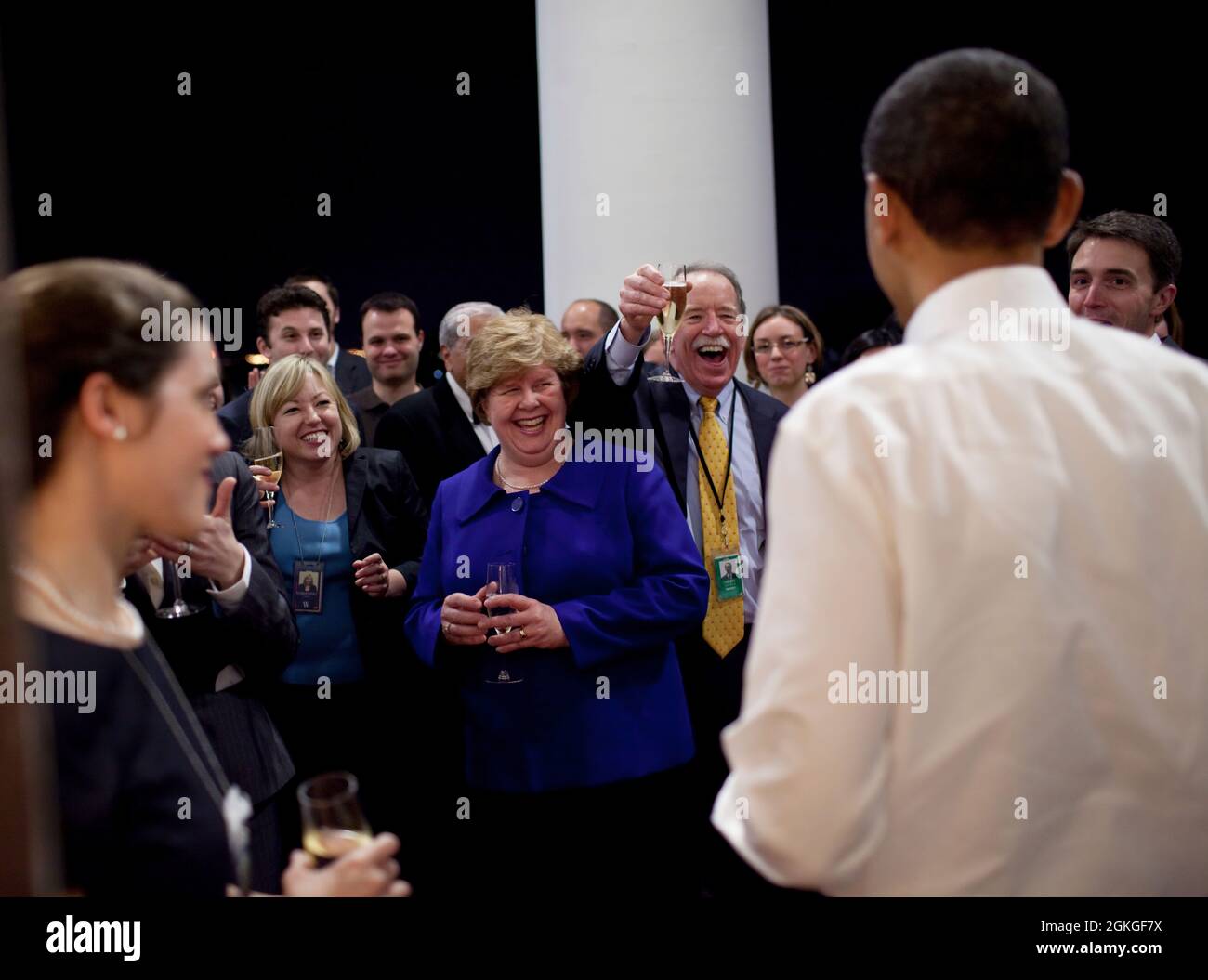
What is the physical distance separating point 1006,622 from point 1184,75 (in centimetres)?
688

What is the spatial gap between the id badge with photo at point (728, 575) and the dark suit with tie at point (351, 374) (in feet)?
9.05

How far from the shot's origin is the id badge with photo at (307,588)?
312 centimetres

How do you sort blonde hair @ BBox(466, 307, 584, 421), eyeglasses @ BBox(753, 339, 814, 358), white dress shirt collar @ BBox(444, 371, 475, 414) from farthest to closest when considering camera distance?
eyeglasses @ BBox(753, 339, 814, 358), white dress shirt collar @ BBox(444, 371, 475, 414), blonde hair @ BBox(466, 307, 584, 421)

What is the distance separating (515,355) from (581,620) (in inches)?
26.1

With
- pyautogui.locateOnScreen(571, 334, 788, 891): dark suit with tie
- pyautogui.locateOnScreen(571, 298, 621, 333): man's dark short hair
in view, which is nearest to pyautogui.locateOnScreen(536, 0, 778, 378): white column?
pyautogui.locateOnScreen(571, 298, 621, 333): man's dark short hair

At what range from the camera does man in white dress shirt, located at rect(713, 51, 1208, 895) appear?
3.77 ft

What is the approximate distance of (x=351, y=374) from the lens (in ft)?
18.4

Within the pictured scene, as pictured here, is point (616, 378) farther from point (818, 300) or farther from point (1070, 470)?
point (818, 300)

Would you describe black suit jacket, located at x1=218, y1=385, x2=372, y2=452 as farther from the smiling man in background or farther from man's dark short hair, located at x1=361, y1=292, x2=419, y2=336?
the smiling man in background

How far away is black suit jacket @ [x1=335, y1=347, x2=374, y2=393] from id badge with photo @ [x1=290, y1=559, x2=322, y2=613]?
2390 millimetres

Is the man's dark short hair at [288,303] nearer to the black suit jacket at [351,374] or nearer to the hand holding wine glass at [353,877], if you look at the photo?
the black suit jacket at [351,374]

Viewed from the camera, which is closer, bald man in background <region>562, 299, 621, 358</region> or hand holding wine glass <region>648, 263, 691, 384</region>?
hand holding wine glass <region>648, 263, 691, 384</region>

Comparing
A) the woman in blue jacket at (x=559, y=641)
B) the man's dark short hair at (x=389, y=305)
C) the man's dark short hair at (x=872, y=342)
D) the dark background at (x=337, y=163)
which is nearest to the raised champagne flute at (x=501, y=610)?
the woman in blue jacket at (x=559, y=641)

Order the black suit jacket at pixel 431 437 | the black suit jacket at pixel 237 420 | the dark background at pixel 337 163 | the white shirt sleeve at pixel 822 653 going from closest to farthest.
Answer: the white shirt sleeve at pixel 822 653 < the black suit jacket at pixel 237 420 < the black suit jacket at pixel 431 437 < the dark background at pixel 337 163
